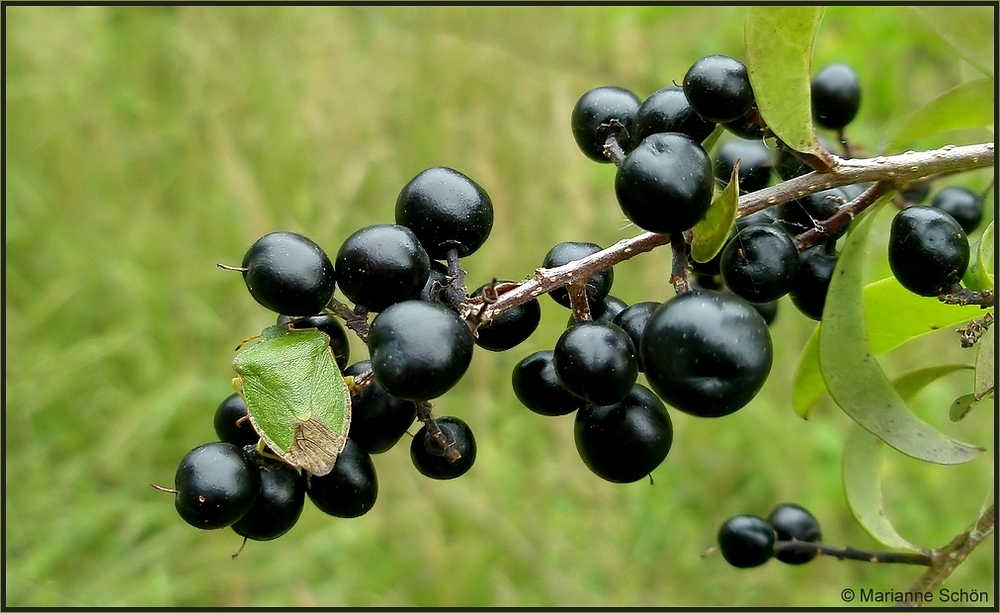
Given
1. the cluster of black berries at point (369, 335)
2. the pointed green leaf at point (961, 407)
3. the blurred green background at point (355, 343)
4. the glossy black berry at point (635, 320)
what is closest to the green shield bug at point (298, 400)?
the cluster of black berries at point (369, 335)

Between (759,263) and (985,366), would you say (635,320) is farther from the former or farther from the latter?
(985,366)

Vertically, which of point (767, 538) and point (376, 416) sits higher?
point (376, 416)

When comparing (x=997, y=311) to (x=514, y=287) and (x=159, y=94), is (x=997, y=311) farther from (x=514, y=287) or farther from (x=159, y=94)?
(x=159, y=94)

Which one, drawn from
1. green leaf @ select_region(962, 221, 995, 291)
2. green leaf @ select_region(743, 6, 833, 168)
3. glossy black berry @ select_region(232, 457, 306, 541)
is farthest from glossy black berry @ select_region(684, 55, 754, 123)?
glossy black berry @ select_region(232, 457, 306, 541)

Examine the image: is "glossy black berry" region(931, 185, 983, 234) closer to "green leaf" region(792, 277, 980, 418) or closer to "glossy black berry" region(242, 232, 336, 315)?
"green leaf" region(792, 277, 980, 418)

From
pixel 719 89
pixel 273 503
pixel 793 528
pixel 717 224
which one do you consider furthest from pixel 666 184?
pixel 793 528
